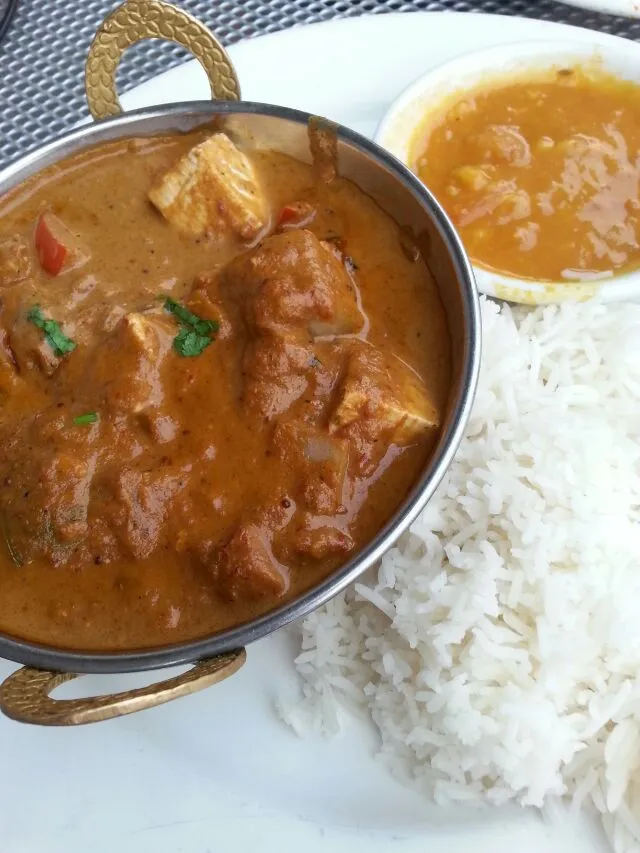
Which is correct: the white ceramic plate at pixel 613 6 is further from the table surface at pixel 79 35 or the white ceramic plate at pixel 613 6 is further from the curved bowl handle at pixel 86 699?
the curved bowl handle at pixel 86 699

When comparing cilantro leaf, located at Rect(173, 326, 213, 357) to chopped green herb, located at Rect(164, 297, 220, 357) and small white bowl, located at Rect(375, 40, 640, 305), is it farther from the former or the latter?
small white bowl, located at Rect(375, 40, 640, 305)

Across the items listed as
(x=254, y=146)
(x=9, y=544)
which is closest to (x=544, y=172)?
(x=254, y=146)

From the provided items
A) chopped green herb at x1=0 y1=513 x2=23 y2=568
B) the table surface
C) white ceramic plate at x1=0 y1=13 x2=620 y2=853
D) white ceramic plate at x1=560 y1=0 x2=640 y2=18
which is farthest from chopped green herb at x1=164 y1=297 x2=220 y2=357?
white ceramic plate at x1=560 y1=0 x2=640 y2=18

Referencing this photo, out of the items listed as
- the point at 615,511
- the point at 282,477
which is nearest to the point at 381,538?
the point at 282,477

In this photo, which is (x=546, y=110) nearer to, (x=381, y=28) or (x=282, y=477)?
(x=381, y=28)

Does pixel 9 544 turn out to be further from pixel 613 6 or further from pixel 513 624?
pixel 613 6
